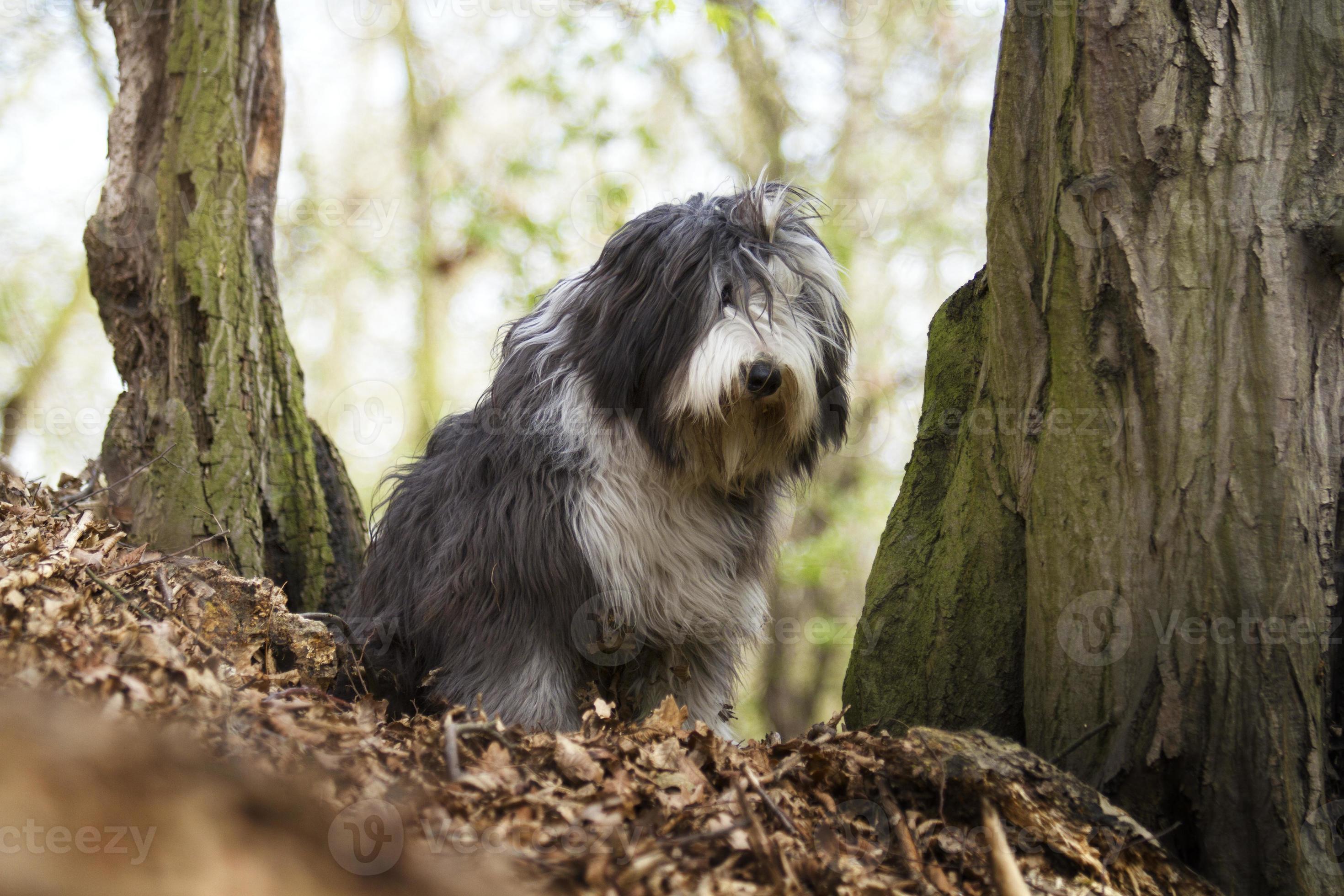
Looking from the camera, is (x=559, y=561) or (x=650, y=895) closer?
(x=650, y=895)

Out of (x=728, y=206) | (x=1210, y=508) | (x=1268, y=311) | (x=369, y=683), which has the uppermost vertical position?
(x=728, y=206)

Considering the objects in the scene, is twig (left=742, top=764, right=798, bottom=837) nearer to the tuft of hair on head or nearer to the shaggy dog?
the shaggy dog

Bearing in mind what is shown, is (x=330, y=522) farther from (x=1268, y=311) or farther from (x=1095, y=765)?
(x=1268, y=311)

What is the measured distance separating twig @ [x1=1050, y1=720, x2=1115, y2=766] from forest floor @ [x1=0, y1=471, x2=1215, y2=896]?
0.74ft

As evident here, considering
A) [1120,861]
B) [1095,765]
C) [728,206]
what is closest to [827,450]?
[728,206]

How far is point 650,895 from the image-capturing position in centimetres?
168

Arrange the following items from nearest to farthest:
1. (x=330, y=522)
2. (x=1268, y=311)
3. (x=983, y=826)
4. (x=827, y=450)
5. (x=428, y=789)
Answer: (x=428, y=789) → (x=983, y=826) → (x=1268, y=311) → (x=827, y=450) → (x=330, y=522)

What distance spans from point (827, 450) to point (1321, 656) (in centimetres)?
171

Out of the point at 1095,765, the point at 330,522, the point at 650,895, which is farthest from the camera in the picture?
the point at 330,522

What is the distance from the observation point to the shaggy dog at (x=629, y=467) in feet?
10.6

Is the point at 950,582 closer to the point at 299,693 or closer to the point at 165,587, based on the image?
the point at 299,693

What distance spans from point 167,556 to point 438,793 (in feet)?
5.91

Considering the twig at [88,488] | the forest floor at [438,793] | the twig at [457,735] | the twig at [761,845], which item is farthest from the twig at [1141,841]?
the twig at [88,488]

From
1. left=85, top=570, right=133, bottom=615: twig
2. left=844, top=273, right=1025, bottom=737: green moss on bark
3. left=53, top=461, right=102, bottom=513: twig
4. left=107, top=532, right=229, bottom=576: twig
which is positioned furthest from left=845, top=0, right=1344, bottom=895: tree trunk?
left=53, top=461, right=102, bottom=513: twig
